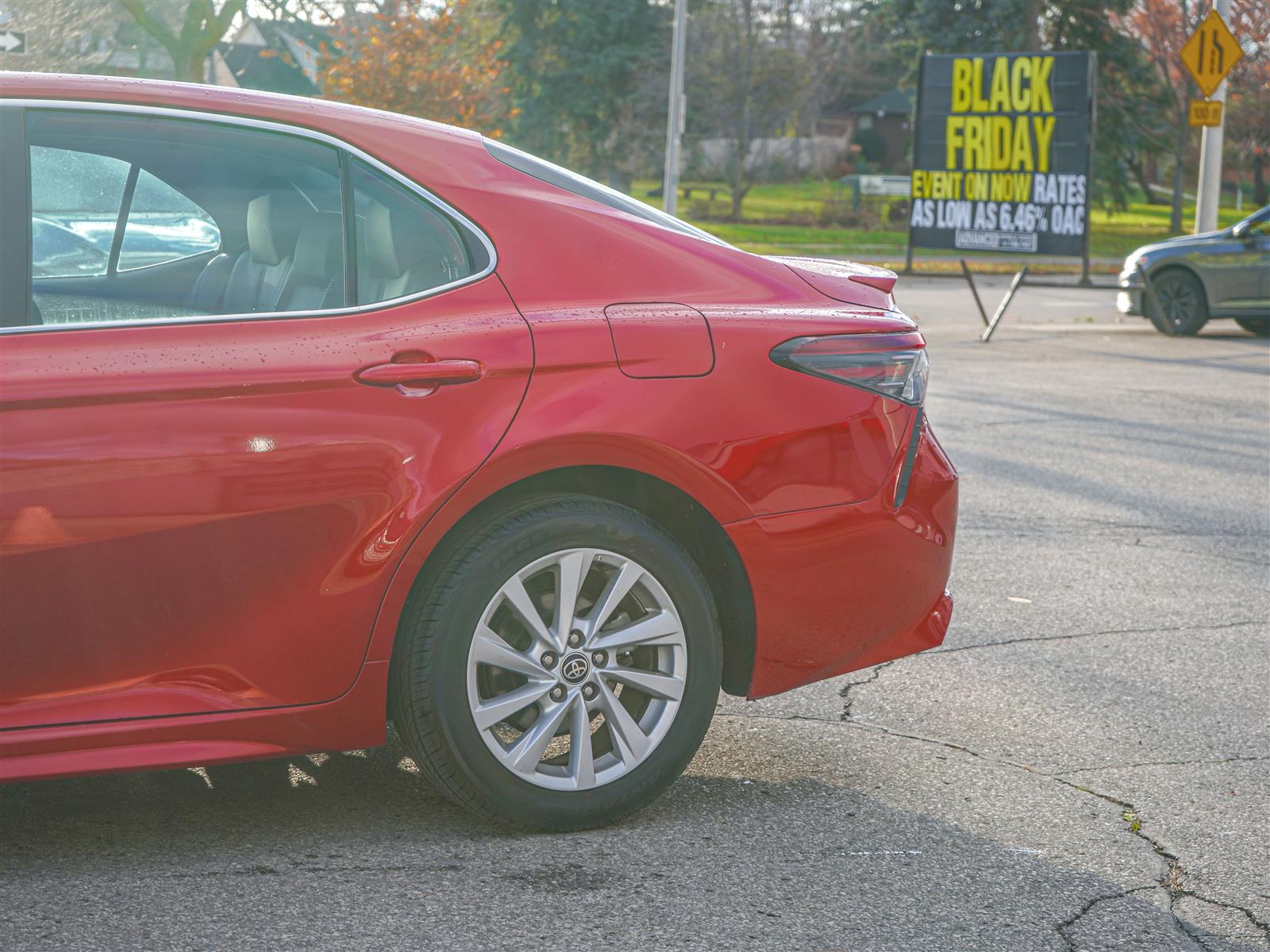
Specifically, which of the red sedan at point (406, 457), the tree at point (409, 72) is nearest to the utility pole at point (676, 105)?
the tree at point (409, 72)

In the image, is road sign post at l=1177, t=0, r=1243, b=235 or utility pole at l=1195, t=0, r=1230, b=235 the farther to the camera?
utility pole at l=1195, t=0, r=1230, b=235

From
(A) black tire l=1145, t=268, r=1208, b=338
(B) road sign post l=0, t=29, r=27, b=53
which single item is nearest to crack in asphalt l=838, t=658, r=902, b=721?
(B) road sign post l=0, t=29, r=27, b=53

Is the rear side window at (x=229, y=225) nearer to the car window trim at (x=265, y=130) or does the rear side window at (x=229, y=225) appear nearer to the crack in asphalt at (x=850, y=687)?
the car window trim at (x=265, y=130)

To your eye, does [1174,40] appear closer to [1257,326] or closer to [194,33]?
[1257,326]

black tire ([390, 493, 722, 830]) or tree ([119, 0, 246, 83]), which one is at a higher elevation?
tree ([119, 0, 246, 83])

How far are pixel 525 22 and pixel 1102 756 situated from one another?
44.5 m

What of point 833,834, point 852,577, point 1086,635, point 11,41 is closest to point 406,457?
point 852,577

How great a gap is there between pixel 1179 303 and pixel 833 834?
14.4m

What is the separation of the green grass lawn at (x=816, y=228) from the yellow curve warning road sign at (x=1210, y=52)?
10.6m

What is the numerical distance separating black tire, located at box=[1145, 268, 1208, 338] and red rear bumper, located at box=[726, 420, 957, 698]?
13.6 meters

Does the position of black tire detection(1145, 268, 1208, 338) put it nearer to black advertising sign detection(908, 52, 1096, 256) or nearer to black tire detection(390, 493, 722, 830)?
black advertising sign detection(908, 52, 1096, 256)

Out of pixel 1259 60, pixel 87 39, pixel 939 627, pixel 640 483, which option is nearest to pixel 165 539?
pixel 640 483

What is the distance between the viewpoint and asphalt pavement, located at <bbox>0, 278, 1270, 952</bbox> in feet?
10.5

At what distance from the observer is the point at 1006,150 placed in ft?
55.2
